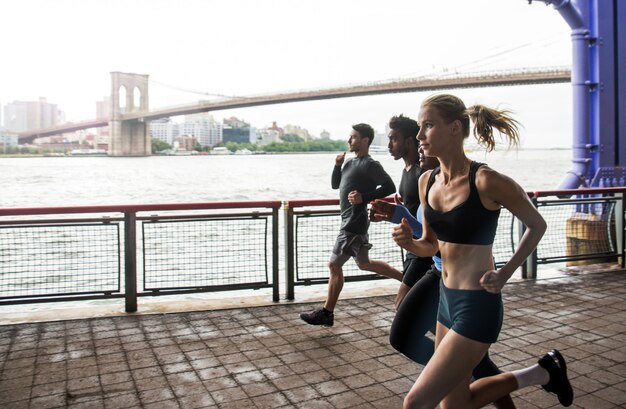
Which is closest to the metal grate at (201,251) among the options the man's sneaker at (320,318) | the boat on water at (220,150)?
the man's sneaker at (320,318)

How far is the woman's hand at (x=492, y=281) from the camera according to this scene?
2.10 m

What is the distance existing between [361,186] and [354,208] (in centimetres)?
22

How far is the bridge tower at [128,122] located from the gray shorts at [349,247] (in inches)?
1605

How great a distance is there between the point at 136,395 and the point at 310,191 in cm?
3755

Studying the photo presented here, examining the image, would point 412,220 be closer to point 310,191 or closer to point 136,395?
point 136,395

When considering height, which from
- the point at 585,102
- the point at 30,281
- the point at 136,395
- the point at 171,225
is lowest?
the point at 136,395

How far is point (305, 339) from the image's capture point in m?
4.30

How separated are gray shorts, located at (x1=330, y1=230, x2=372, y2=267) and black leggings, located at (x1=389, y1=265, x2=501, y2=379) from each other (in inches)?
68.6

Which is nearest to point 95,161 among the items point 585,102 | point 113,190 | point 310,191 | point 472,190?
point 113,190

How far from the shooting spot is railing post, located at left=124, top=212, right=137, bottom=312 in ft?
16.6

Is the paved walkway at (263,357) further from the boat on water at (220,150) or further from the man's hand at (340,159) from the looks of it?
the boat on water at (220,150)

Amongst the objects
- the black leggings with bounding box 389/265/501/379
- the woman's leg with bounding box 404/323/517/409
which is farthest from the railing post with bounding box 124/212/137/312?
the woman's leg with bounding box 404/323/517/409

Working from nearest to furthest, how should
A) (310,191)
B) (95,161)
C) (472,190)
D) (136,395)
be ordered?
1. (472,190)
2. (136,395)
3. (310,191)
4. (95,161)

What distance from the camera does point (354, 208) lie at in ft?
15.1
